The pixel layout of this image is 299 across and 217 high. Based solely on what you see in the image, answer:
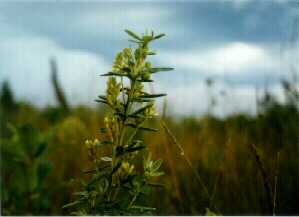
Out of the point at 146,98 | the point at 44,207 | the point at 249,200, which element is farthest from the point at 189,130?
the point at 146,98

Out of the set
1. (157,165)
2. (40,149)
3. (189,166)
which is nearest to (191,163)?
(189,166)

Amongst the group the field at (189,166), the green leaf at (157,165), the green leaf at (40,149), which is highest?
the green leaf at (157,165)

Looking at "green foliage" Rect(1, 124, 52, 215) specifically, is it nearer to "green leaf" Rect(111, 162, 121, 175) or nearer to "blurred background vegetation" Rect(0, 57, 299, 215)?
"blurred background vegetation" Rect(0, 57, 299, 215)

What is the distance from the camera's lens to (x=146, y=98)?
0.91 metres

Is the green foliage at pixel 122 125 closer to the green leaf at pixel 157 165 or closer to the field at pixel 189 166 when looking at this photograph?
the green leaf at pixel 157 165

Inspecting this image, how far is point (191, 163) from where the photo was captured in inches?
104

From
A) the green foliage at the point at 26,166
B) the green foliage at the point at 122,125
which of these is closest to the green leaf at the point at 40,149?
the green foliage at the point at 26,166

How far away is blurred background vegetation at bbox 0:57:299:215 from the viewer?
189 centimetres

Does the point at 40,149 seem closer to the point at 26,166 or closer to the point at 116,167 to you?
the point at 26,166

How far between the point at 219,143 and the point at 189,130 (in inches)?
17.0

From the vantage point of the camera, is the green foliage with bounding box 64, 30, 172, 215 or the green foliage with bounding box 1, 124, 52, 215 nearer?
the green foliage with bounding box 64, 30, 172, 215

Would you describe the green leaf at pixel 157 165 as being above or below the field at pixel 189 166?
above

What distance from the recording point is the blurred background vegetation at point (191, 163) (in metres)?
1.89

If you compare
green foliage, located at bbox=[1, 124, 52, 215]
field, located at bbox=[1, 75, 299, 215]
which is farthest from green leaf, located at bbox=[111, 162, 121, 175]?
green foliage, located at bbox=[1, 124, 52, 215]
